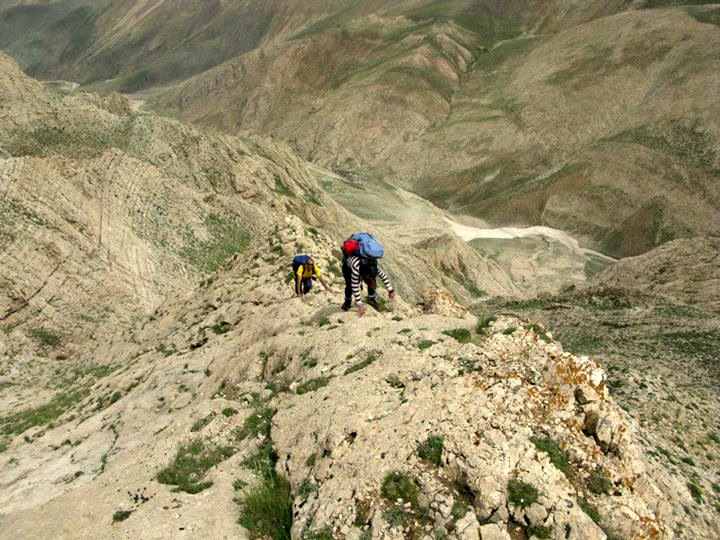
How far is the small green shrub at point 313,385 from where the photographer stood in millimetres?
9812

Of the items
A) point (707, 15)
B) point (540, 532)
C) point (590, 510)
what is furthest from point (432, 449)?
point (707, 15)

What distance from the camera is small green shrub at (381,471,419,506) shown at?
6742 mm

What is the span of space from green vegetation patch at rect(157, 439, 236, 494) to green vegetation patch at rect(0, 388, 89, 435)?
314 inches

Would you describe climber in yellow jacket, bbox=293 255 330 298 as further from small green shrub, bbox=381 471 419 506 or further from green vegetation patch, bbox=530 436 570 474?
green vegetation patch, bbox=530 436 570 474

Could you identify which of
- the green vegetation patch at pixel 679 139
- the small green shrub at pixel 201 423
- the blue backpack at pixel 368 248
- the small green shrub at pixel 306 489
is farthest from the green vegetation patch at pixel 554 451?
the green vegetation patch at pixel 679 139

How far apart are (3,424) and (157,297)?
9976 mm

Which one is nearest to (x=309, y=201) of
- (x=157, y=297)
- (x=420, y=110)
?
(x=157, y=297)

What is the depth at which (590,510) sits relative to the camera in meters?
6.67

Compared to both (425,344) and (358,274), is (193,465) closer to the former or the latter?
(425,344)

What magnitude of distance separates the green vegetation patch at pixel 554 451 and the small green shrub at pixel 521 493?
0.55m

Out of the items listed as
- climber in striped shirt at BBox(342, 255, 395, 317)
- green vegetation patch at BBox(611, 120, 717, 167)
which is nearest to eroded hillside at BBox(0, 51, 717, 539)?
climber in striped shirt at BBox(342, 255, 395, 317)

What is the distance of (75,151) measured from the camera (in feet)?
105

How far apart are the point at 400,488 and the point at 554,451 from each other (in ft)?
6.59

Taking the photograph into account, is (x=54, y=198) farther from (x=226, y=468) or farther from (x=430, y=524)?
(x=430, y=524)
